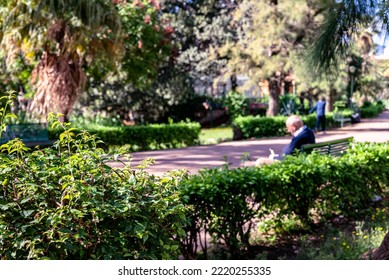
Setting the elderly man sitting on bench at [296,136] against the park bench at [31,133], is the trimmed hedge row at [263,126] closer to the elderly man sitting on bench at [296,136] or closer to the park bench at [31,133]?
the elderly man sitting on bench at [296,136]

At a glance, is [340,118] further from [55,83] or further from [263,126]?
[55,83]

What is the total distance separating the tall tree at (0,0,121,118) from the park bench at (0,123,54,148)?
4.78 ft

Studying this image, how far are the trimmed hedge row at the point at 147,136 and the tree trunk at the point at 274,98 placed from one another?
183cm

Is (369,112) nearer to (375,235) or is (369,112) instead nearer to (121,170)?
(375,235)

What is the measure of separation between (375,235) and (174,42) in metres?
8.23

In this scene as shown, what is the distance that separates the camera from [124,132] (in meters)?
3.52

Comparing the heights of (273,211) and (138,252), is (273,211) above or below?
below

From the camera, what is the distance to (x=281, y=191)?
10.4 ft

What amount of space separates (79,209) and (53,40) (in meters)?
3.06

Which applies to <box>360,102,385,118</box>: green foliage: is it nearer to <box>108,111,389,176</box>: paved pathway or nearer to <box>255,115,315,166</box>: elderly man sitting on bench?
<box>108,111,389,176</box>: paved pathway


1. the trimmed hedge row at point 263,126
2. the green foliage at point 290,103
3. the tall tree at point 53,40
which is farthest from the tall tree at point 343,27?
the green foliage at point 290,103

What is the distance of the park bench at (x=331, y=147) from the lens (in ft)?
12.7

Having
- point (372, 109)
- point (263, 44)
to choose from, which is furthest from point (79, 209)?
point (263, 44)
